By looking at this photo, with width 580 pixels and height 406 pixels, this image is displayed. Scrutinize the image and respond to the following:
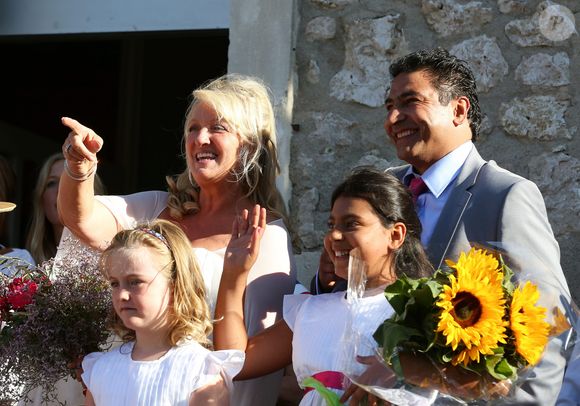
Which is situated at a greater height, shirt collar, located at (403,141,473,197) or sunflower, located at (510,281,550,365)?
shirt collar, located at (403,141,473,197)

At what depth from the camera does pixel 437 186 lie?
133 inches

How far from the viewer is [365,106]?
450cm

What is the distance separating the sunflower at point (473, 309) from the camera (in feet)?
7.61

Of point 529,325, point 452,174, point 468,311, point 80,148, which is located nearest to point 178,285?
point 80,148

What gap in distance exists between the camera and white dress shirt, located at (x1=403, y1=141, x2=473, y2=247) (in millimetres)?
3330

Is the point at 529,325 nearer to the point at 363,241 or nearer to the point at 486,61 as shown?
the point at 363,241

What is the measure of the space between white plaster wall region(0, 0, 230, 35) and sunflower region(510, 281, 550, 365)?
3.06 metres

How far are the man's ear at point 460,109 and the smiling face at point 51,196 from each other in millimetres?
2196

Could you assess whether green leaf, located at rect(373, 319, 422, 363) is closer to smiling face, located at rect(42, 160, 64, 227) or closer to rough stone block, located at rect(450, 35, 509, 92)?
rough stone block, located at rect(450, 35, 509, 92)

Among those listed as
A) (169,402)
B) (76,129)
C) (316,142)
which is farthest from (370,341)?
(316,142)

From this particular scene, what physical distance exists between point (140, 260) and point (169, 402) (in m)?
0.44

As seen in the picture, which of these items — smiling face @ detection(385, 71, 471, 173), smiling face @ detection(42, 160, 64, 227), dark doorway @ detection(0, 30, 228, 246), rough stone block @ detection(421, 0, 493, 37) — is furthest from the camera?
dark doorway @ detection(0, 30, 228, 246)

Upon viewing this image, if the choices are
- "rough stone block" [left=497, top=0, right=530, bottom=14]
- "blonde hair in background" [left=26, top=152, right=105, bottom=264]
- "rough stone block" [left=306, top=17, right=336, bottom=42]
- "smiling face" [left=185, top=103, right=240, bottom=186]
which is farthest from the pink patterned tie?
"blonde hair in background" [left=26, top=152, right=105, bottom=264]

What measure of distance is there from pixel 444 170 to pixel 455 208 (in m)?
0.18
